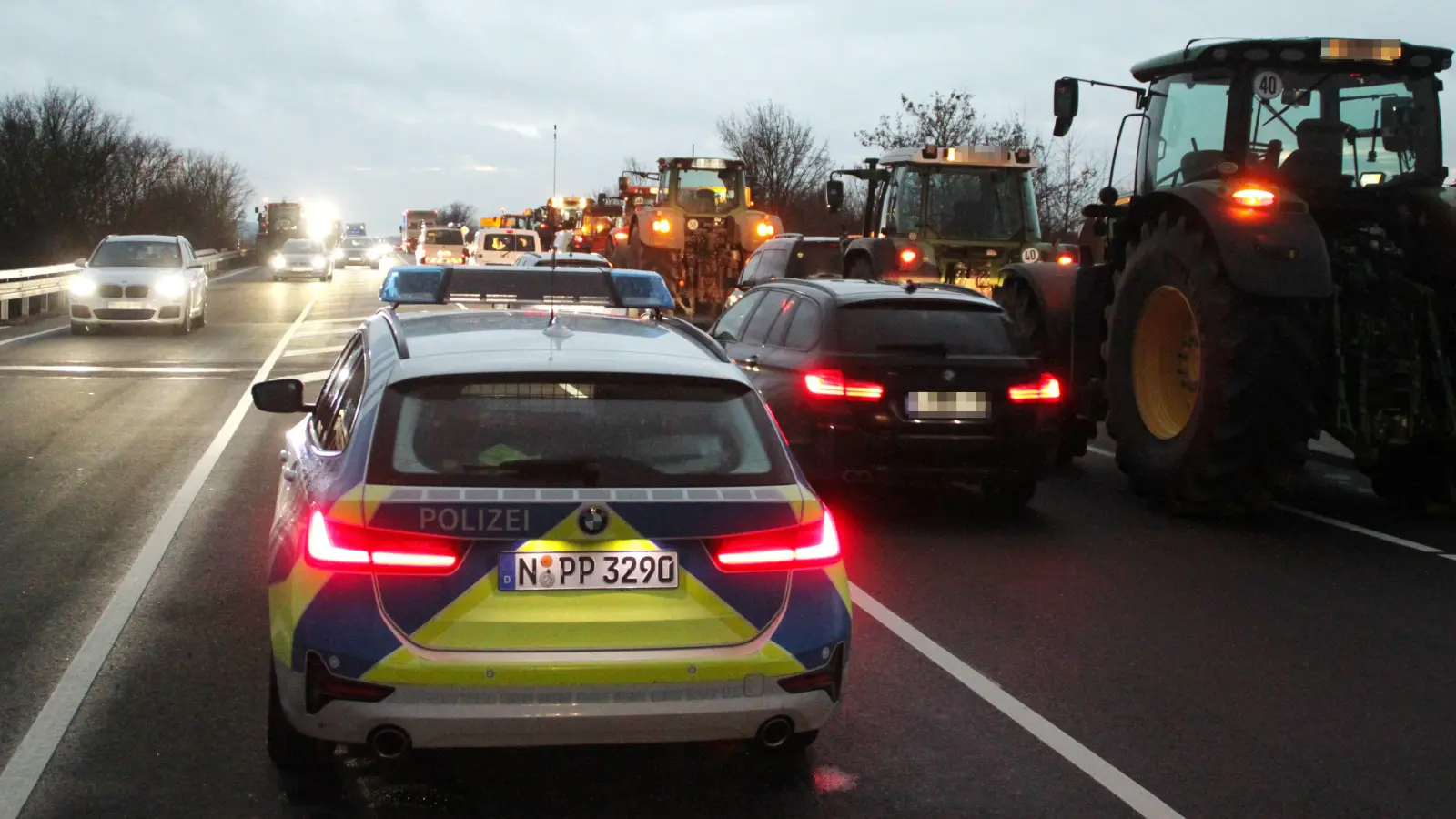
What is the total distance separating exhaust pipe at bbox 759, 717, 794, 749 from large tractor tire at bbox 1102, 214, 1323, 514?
19.6ft

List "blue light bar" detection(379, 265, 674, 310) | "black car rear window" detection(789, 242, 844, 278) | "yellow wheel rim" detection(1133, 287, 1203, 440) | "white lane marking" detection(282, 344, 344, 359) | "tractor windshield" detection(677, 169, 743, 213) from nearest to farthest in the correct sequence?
"blue light bar" detection(379, 265, 674, 310) < "yellow wheel rim" detection(1133, 287, 1203, 440) < "white lane marking" detection(282, 344, 344, 359) < "black car rear window" detection(789, 242, 844, 278) < "tractor windshield" detection(677, 169, 743, 213)

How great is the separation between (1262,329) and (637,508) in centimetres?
638

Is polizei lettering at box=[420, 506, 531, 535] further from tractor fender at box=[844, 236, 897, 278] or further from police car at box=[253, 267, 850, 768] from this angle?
tractor fender at box=[844, 236, 897, 278]

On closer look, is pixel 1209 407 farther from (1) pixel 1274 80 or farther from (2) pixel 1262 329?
(1) pixel 1274 80

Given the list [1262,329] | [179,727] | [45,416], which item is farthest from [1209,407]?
[45,416]

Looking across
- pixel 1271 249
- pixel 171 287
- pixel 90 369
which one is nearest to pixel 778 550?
pixel 1271 249

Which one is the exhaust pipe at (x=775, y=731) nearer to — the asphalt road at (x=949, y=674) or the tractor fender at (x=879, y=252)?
the asphalt road at (x=949, y=674)

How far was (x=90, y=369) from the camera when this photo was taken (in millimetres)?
20703

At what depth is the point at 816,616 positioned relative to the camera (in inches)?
189

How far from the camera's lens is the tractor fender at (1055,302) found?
13000mm

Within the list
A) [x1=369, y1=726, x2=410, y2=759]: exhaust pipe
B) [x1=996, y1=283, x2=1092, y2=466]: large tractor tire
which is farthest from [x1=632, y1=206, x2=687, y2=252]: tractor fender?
[x1=369, y1=726, x2=410, y2=759]: exhaust pipe

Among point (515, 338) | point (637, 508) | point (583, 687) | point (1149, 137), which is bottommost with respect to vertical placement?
point (583, 687)

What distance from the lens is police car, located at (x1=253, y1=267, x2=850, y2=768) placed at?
4492 mm

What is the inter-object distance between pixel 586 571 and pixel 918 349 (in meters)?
6.41
